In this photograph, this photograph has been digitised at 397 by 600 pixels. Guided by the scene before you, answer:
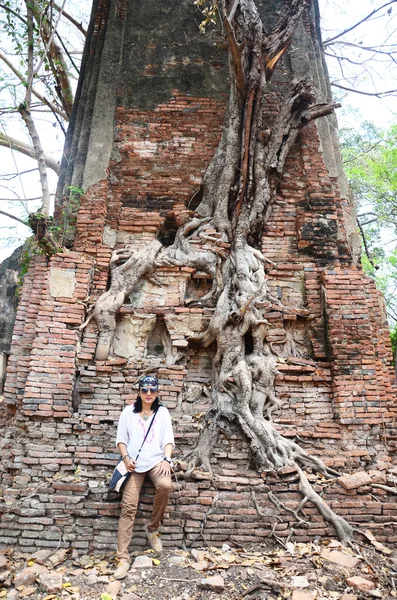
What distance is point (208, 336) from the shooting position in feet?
18.6

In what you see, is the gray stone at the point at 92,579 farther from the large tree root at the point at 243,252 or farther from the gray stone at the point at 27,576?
the large tree root at the point at 243,252

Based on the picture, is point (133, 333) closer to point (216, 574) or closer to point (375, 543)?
point (216, 574)

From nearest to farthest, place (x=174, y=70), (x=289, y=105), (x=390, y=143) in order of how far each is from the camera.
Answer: (x=289, y=105) → (x=174, y=70) → (x=390, y=143)

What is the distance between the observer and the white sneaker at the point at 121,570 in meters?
3.54

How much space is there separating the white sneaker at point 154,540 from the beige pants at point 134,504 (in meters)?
0.03

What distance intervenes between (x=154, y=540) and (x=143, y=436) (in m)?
0.82

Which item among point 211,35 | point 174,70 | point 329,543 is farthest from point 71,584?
point 211,35

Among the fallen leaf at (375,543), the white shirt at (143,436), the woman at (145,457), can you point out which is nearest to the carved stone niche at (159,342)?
the woman at (145,457)

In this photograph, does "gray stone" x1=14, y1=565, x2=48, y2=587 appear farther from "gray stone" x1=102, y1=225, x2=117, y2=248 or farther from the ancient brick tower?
"gray stone" x1=102, y1=225, x2=117, y2=248

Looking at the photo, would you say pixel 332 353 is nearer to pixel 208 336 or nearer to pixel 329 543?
pixel 208 336

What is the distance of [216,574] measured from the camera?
363 cm

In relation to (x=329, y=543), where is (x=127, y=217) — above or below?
above

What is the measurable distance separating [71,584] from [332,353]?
11.5ft

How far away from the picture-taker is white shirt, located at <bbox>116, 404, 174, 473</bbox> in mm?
4059
